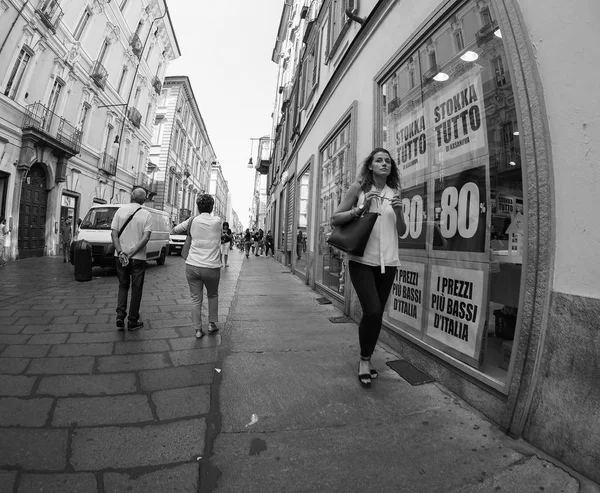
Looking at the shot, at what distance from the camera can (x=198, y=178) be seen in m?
45.4

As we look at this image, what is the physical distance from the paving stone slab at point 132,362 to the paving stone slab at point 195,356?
0.09 metres

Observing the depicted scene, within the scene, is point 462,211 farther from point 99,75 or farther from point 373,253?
point 99,75

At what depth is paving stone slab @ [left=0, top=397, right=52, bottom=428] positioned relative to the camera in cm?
192

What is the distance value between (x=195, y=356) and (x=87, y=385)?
2.90 feet

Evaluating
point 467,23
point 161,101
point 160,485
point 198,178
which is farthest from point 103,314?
point 198,178

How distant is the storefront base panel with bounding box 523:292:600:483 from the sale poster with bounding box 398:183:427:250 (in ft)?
4.96

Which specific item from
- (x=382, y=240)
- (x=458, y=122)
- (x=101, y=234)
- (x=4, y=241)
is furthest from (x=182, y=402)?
(x=4, y=241)

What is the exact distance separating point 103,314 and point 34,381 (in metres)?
2.23

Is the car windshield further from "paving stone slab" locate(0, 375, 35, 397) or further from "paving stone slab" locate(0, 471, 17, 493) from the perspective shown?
"paving stone slab" locate(0, 471, 17, 493)

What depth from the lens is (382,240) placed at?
240cm

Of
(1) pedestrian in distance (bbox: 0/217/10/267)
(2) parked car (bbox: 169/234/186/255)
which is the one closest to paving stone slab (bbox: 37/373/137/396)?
(1) pedestrian in distance (bbox: 0/217/10/267)

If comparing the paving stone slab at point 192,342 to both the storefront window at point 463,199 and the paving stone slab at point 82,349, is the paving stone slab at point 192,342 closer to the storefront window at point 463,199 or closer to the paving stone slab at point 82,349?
the paving stone slab at point 82,349

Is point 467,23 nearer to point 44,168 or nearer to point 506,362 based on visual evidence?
point 506,362

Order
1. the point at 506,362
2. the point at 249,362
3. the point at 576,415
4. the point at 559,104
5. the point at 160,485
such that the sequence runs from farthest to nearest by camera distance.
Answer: the point at 249,362 → the point at 506,362 → the point at 559,104 → the point at 576,415 → the point at 160,485
